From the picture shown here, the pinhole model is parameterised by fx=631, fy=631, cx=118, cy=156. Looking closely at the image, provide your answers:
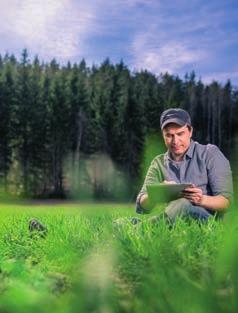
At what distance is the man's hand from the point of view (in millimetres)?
4566

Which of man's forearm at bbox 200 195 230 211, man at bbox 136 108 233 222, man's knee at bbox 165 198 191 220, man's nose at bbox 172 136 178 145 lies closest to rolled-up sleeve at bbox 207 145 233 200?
man at bbox 136 108 233 222

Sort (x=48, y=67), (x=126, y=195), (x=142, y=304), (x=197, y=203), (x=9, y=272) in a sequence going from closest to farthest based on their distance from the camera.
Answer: (x=142, y=304) → (x=126, y=195) → (x=9, y=272) → (x=197, y=203) → (x=48, y=67)

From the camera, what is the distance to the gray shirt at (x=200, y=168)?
5.20 meters

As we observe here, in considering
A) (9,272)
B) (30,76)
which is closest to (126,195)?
(9,272)

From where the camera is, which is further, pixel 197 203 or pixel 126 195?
pixel 197 203

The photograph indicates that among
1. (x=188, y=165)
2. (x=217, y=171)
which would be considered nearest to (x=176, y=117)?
(x=188, y=165)

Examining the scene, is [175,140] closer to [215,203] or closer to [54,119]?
[215,203]

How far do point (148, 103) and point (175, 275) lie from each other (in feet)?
267

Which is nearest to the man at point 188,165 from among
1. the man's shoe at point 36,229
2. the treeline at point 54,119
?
the man's shoe at point 36,229

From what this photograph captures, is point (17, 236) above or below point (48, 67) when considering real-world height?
below

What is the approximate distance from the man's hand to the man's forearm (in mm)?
100

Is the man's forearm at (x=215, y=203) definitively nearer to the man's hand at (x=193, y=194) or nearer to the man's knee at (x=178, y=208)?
the man's hand at (x=193, y=194)

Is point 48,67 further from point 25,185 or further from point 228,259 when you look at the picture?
point 228,259

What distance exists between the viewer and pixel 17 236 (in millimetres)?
5734
